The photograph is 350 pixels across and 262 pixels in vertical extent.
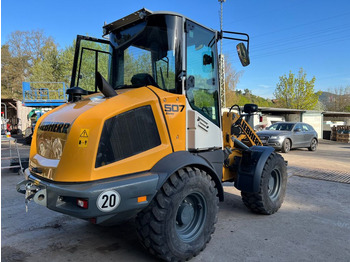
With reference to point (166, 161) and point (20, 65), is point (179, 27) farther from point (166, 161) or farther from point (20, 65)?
point (20, 65)

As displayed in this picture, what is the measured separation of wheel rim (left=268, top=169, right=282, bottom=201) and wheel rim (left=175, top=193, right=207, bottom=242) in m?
2.00

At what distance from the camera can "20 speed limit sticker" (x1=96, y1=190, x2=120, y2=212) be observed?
2.35 m

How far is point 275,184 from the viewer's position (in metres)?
4.79

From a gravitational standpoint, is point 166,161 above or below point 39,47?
below

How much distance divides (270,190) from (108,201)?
10.8 feet

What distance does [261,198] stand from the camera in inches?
166

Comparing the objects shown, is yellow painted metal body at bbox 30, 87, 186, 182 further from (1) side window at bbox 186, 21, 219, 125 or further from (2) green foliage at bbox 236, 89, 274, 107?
(2) green foliage at bbox 236, 89, 274, 107

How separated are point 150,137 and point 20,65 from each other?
142 feet

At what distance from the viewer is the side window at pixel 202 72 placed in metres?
3.32

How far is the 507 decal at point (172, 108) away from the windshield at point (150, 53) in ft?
0.65

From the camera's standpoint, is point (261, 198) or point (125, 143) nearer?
point (125, 143)

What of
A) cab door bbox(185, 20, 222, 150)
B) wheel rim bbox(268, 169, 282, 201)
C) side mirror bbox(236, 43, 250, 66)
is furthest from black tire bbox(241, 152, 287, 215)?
side mirror bbox(236, 43, 250, 66)

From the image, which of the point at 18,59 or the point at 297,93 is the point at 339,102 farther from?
the point at 18,59

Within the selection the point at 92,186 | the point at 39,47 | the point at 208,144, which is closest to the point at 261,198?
the point at 208,144
